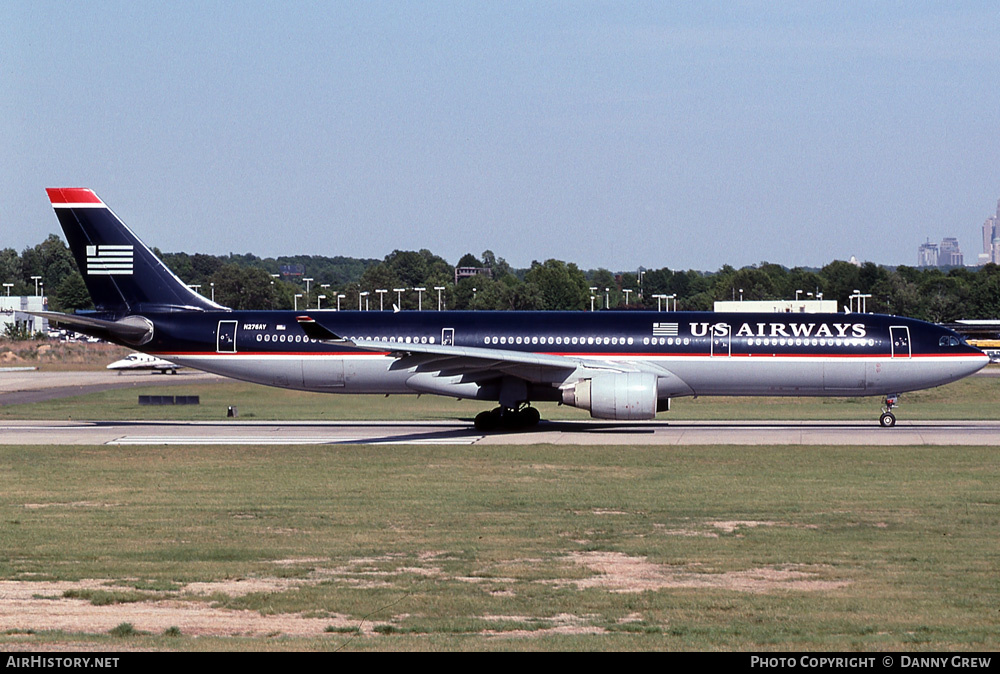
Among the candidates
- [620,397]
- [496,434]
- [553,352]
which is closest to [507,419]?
[496,434]

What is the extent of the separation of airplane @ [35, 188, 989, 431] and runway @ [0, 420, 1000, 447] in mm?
1278

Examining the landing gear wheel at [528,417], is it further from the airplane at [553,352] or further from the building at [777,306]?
the building at [777,306]

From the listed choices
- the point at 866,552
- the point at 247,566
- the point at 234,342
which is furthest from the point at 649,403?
the point at 247,566

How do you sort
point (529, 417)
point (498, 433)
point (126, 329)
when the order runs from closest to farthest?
point (498, 433), point (529, 417), point (126, 329)

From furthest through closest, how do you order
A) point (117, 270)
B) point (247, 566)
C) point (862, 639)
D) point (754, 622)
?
point (117, 270), point (247, 566), point (754, 622), point (862, 639)

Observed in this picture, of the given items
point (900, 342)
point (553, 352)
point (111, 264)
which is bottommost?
point (553, 352)

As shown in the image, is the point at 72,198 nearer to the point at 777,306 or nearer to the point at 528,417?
the point at 528,417

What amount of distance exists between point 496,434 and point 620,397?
439cm

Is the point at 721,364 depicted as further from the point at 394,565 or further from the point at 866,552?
the point at 394,565

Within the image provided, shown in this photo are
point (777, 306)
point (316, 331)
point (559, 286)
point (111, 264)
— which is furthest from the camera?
point (559, 286)

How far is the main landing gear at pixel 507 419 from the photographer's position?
36500 millimetres

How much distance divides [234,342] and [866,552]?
2546 centimetres

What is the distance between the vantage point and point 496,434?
1394 inches

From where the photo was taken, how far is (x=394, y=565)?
15477 mm
